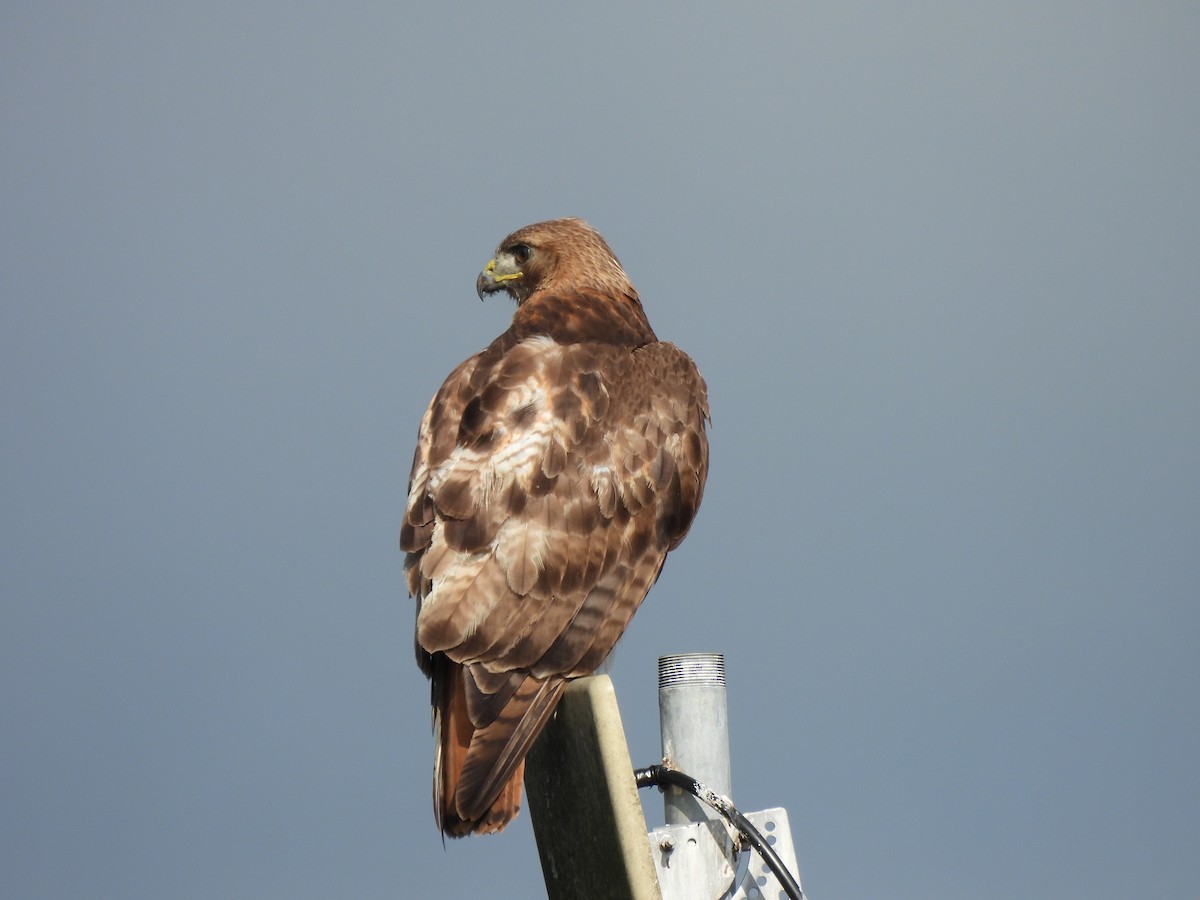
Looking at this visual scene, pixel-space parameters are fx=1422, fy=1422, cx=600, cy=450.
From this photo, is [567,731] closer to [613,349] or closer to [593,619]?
[593,619]

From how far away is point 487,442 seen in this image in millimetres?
5461

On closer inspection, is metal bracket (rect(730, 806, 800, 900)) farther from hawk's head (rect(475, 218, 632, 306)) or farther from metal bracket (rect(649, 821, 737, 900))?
hawk's head (rect(475, 218, 632, 306))

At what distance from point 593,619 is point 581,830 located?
1326 mm

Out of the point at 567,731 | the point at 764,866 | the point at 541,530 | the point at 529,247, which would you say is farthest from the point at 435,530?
the point at 529,247

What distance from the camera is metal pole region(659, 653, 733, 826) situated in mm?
5793

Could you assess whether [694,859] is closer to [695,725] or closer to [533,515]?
[695,725]

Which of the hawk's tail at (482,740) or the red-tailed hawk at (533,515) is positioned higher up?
the red-tailed hawk at (533,515)

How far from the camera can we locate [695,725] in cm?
583

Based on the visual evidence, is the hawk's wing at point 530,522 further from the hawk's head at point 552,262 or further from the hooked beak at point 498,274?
the hooked beak at point 498,274

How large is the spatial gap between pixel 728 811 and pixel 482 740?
1.48 meters

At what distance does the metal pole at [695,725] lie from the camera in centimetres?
579

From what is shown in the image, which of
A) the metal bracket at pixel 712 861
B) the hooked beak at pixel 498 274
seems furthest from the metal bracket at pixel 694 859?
the hooked beak at pixel 498 274

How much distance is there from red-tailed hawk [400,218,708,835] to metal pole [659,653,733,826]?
1.61 feet


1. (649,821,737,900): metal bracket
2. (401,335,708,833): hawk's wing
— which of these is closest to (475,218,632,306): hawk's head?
(401,335,708,833): hawk's wing
